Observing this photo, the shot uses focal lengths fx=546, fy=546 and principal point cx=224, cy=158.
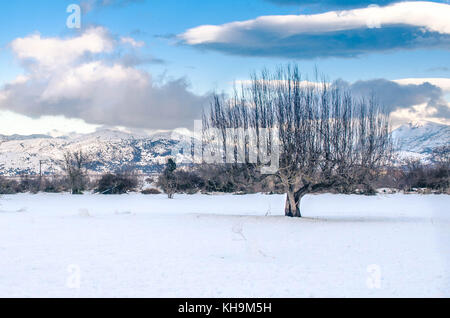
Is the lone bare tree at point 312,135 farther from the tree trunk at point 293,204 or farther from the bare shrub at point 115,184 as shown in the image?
the bare shrub at point 115,184

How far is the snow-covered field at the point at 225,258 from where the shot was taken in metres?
9.76

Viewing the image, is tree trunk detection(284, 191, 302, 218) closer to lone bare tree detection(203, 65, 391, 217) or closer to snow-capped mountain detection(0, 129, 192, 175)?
lone bare tree detection(203, 65, 391, 217)

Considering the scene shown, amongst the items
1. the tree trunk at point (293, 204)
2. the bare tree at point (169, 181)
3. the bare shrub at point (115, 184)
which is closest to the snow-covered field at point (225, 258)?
the tree trunk at point (293, 204)

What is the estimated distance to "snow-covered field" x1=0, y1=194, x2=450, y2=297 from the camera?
9.76m

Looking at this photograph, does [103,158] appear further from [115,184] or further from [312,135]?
[312,135]

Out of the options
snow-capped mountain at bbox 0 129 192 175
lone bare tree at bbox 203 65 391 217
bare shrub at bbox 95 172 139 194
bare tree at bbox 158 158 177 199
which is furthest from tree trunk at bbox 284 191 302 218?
snow-capped mountain at bbox 0 129 192 175

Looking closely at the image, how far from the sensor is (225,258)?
13023 mm

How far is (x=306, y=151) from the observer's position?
22609 mm

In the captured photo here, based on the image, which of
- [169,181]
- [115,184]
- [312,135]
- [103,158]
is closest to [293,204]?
[312,135]

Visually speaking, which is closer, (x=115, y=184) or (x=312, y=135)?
(x=312, y=135)

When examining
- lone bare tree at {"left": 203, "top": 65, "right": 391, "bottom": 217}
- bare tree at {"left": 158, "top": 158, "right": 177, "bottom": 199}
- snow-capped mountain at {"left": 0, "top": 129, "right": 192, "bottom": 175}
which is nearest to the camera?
lone bare tree at {"left": 203, "top": 65, "right": 391, "bottom": 217}

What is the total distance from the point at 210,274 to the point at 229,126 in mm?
14461

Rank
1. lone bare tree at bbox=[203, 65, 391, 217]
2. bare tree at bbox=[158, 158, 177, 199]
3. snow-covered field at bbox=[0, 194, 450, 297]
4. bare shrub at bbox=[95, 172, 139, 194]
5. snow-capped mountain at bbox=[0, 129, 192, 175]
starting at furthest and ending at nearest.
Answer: snow-capped mountain at bbox=[0, 129, 192, 175]
bare shrub at bbox=[95, 172, 139, 194]
bare tree at bbox=[158, 158, 177, 199]
lone bare tree at bbox=[203, 65, 391, 217]
snow-covered field at bbox=[0, 194, 450, 297]
